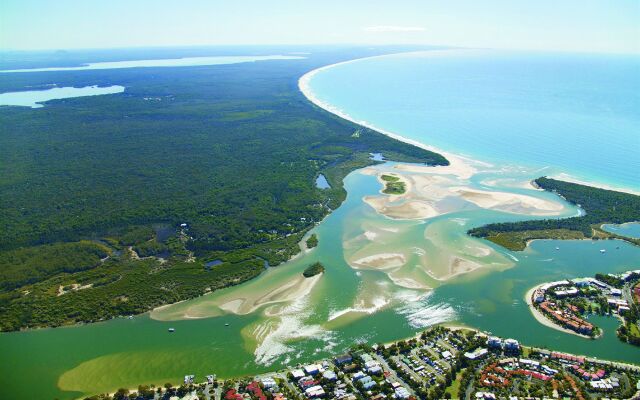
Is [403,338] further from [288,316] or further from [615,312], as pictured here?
[615,312]

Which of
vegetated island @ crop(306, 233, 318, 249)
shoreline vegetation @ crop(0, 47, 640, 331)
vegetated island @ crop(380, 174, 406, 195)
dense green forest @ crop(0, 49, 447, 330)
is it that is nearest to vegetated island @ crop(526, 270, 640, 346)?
shoreline vegetation @ crop(0, 47, 640, 331)

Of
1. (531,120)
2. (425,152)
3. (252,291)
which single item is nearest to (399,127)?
(425,152)

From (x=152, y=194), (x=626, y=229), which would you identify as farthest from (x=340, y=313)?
(x=152, y=194)

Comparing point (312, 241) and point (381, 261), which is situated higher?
point (312, 241)

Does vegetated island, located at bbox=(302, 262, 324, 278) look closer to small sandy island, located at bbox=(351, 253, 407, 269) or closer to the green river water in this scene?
the green river water

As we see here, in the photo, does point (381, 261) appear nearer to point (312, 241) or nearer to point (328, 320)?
point (312, 241)

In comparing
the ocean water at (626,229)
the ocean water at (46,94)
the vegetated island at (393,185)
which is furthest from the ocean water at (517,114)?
the ocean water at (46,94)

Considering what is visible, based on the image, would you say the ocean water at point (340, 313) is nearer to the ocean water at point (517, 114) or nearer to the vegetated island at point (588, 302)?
the vegetated island at point (588, 302)

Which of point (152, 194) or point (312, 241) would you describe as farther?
point (152, 194)
